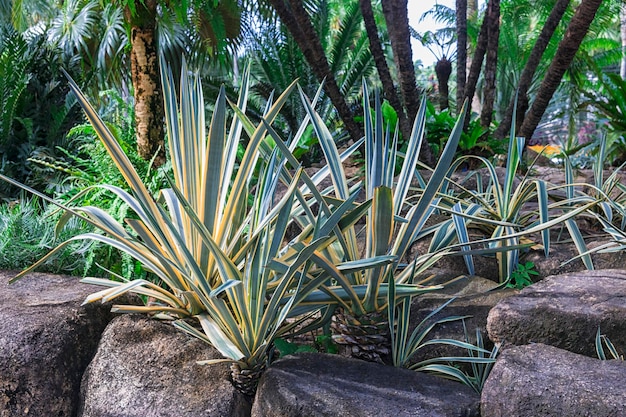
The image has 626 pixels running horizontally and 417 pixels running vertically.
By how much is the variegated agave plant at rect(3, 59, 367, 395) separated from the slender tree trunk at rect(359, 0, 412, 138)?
161 centimetres

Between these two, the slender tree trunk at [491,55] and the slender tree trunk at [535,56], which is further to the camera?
the slender tree trunk at [491,55]

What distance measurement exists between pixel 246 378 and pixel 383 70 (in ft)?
8.32

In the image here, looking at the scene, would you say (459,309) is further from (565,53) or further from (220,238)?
(565,53)

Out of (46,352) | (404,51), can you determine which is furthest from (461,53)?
(46,352)

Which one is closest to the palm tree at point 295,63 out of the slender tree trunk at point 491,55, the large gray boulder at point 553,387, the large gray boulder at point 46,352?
the slender tree trunk at point 491,55

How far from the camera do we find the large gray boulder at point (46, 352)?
2.00m

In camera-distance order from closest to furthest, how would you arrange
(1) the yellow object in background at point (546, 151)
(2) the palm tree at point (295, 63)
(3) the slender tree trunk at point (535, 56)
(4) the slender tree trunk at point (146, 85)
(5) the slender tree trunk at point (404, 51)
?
(1) the yellow object in background at point (546, 151) < (5) the slender tree trunk at point (404, 51) < (4) the slender tree trunk at point (146, 85) < (3) the slender tree trunk at point (535, 56) < (2) the palm tree at point (295, 63)

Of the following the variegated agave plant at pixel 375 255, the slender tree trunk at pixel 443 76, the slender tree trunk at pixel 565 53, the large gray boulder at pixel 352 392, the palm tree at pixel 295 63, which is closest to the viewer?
the large gray boulder at pixel 352 392

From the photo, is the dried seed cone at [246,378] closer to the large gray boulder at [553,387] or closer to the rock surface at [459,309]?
the rock surface at [459,309]

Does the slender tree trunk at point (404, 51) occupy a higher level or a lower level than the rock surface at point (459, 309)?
higher

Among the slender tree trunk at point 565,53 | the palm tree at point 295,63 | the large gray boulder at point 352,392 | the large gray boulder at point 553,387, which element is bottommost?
the large gray boulder at point 352,392

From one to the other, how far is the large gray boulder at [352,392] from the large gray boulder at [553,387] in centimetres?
12

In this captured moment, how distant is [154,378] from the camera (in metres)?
1.93

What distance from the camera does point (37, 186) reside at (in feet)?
16.3
